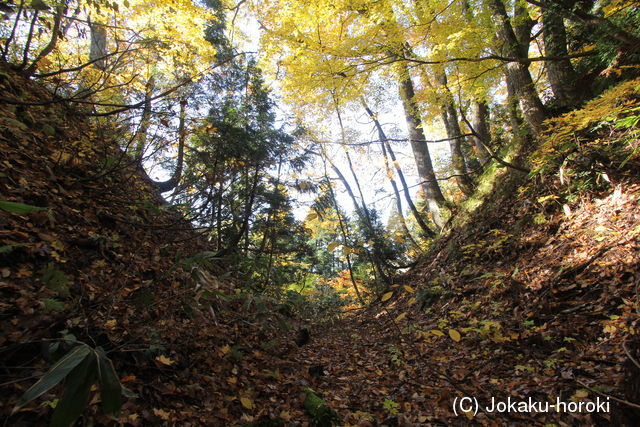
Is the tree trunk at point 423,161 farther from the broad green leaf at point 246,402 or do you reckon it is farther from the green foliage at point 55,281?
Result: the green foliage at point 55,281

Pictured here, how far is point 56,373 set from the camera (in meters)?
1.08

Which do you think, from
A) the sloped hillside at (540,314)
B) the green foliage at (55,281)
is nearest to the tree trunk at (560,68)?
the sloped hillside at (540,314)

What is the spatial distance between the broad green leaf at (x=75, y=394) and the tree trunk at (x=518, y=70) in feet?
25.7

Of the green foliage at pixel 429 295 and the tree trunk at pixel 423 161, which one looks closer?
the green foliage at pixel 429 295

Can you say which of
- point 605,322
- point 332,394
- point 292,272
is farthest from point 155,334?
point 292,272

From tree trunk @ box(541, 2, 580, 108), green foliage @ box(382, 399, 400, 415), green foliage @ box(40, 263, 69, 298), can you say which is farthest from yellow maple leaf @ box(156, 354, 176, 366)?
tree trunk @ box(541, 2, 580, 108)

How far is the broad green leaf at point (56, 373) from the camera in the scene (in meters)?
0.98

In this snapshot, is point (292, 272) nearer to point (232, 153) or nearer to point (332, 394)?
point (232, 153)

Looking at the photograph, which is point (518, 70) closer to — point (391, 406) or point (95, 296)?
point (391, 406)

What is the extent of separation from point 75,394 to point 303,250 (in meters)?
7.60

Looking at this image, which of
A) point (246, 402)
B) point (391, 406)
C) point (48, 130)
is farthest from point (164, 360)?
point (48, 130)

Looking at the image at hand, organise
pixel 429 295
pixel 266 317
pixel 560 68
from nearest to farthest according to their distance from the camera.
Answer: pixel 266 317
pixel 560 68
pixel 429 295

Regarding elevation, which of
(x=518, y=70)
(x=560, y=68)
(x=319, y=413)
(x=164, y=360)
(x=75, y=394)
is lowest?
(x=319, y=413)

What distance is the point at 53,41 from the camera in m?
4.63
